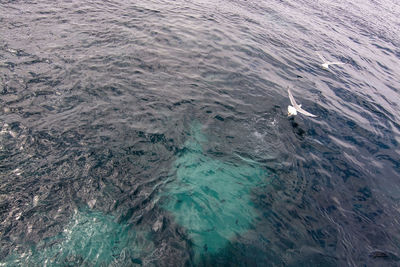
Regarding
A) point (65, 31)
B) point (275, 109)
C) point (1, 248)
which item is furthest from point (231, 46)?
point (1, 248)

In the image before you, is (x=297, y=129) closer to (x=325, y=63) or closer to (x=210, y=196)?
(x=210, y=196)

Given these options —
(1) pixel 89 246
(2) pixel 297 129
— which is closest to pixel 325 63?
(2) pixel 297 129

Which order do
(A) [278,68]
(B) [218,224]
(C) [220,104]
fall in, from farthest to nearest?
1. (A) [278,68]
2. (C) [220,104]
3. (B) [218,224]

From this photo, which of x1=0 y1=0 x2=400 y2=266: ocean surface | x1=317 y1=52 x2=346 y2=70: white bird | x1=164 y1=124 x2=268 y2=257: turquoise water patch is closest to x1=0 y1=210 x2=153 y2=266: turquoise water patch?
x1=0 y1=0 x2=400 y2=266: ocean surface

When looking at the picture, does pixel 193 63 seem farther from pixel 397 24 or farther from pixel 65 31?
pixel 397 24

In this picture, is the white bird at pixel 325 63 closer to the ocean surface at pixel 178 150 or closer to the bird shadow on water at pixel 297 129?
the ocean surface at pixel 178 150

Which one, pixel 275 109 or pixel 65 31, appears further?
pixel 65 31

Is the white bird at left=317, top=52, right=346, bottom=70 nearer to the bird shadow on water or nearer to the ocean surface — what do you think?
the ocean surface
